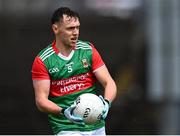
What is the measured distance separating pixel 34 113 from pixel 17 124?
45 cm

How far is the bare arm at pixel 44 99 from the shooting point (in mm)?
9492

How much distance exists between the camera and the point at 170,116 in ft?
62.4

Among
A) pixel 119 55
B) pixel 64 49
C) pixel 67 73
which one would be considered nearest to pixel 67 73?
pixel 67 73

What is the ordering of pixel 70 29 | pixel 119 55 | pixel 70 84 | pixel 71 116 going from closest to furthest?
pixel 71 116 → pixel 70 29 → pixel 70 84 → pixel 119 55

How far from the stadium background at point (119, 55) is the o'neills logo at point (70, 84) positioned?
8.16 m

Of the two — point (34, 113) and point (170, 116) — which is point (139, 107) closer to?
point (170, 116)

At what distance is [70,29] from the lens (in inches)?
380

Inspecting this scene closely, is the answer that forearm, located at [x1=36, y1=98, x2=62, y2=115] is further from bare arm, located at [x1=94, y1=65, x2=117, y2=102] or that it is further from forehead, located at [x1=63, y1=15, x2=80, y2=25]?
forehead, located at [x1=63, y1=15, x2=80, y2=25]

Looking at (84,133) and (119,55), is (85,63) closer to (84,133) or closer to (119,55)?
(84,133)

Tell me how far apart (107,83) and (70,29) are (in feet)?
2.12

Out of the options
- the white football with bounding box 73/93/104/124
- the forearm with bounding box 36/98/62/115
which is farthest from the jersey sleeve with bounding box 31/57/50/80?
the white football with bounding box 73/93/104/124

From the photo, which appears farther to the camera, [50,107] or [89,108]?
[50,107]

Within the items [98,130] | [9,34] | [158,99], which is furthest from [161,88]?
[98,130]

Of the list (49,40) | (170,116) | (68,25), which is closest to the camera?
(68,25)
